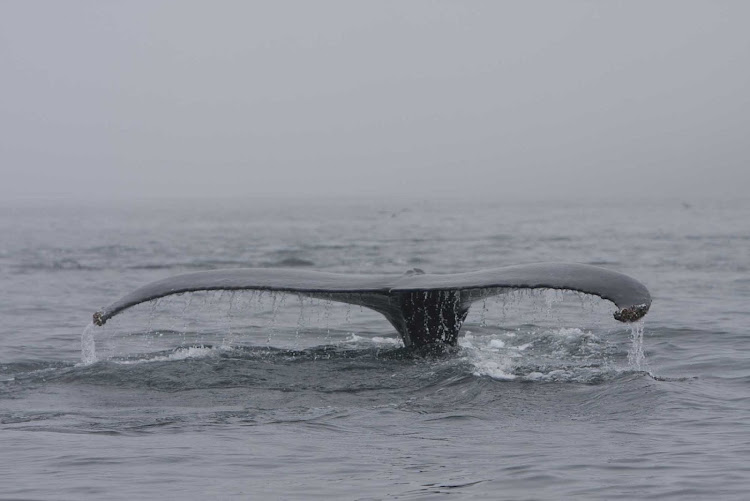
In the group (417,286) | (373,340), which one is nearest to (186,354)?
(373,340)

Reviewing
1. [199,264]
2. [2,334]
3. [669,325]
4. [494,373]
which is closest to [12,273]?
[199,264]

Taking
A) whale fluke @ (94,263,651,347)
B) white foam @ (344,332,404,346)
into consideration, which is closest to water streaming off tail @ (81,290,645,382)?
white foam @ (344,332,404,346)

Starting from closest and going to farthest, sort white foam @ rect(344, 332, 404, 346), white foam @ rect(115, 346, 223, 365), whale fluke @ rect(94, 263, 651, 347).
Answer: whale fluke @ rect(94, 263, 651, 347), white foam @ rect(115, 346, 223, 365), white foam @ rect(344, 332, 404, 346)

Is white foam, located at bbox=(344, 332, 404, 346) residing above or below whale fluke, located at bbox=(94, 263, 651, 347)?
below

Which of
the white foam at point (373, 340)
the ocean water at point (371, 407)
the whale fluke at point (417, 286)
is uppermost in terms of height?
the whale fluke at point (417, 286)

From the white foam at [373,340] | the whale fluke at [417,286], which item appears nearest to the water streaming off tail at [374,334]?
the white foam at [373,340]

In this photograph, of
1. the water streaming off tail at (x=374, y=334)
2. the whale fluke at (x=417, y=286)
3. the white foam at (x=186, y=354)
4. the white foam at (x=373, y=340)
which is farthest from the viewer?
the white foam at (x=373, y=340)

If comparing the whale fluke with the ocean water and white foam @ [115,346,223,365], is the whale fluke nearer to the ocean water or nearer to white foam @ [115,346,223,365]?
the ocean water

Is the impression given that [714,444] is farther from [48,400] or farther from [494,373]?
[48,400]

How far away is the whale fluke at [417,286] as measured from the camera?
6.53 m

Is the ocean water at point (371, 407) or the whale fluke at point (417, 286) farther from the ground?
the whale fluke at point (417, 286)

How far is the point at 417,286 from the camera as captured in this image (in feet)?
24.7

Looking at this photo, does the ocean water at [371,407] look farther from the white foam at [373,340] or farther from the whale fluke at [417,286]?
the whale fluke at [417,286]

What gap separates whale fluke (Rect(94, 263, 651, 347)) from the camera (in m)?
6.53
